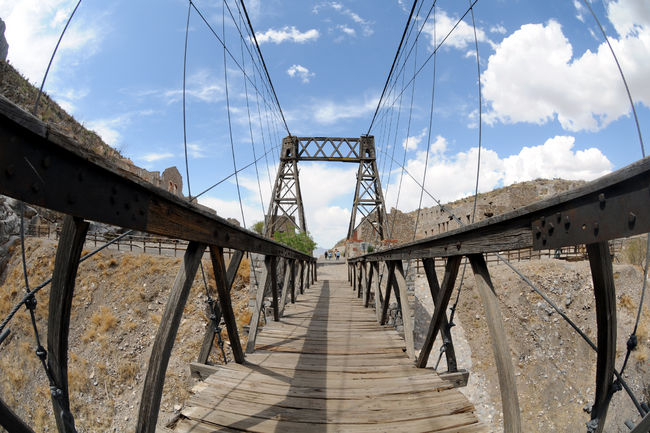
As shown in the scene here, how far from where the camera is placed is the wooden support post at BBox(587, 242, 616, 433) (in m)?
1.19

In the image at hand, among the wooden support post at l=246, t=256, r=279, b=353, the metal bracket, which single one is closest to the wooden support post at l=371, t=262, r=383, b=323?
the wooden support post at l=246, t=256, r=279, b=353

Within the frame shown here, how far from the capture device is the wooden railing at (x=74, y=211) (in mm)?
728

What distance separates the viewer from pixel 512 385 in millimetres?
1568

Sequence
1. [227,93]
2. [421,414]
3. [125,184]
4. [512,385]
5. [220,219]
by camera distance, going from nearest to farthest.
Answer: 1. [125,184]
2. [512,385]
3. [220,219]
4. [421,414]
5. [227,93]

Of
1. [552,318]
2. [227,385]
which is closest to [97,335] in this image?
[227,385]

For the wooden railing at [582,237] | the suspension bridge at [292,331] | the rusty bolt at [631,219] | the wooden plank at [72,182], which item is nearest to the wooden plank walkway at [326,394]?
the suspension bridge at [292,331]

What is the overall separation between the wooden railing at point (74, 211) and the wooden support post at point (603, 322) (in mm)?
1516

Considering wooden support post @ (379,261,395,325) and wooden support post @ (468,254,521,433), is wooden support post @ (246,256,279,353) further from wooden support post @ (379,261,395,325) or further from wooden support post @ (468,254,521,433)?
wooden support post @ (468,254,521,433)

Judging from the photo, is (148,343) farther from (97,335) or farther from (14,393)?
(14,393)

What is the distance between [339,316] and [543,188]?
A: 27.9 meters

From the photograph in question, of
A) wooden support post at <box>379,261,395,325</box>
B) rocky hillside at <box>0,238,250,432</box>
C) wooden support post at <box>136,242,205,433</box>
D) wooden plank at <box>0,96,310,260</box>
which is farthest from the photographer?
rocky hillside at <box>0,238,250,432</box>

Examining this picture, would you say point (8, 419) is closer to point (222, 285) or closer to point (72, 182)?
point (72, 182)

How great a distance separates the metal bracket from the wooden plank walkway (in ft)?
4.33

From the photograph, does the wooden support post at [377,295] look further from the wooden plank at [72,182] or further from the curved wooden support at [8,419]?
the curved wooden support at [8,419]
